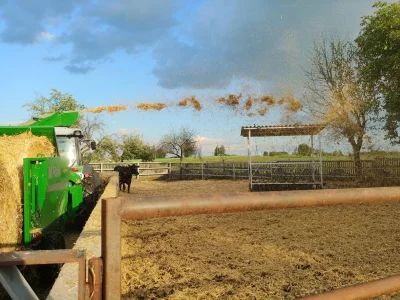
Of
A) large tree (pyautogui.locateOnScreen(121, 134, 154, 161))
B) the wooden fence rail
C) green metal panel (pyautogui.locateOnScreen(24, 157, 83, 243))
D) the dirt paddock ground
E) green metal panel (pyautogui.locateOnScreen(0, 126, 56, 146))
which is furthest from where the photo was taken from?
large tree (pyautogui.locateOnScreen(121, 134, 154, 161))

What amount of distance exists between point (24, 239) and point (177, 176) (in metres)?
23.3

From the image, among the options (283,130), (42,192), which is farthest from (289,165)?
(42,192)

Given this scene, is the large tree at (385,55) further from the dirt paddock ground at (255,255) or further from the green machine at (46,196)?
the green machine at (46,196)

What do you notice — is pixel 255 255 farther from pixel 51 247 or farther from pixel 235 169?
pixel 235 169

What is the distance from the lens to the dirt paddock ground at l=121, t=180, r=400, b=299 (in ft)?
12.7

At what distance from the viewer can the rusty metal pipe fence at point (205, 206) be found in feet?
4.02

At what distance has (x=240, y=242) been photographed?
19.6 ft

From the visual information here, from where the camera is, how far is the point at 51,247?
16.2 ft

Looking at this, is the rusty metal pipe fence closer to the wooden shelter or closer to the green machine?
the green machine

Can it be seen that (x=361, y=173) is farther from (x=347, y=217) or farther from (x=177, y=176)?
(x=177, y=176)

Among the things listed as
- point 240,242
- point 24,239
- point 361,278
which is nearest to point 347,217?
point 240,242

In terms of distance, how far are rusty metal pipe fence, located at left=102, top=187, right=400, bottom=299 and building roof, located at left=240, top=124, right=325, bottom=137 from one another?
1256 cm

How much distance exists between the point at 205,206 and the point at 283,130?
14.0 m

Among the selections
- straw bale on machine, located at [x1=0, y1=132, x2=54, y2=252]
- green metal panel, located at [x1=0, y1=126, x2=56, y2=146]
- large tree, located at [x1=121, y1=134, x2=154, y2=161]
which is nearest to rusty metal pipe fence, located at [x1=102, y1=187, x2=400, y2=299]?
straw bale on machine, located at [x1=0, y1=132, x2=54, y2=252]
